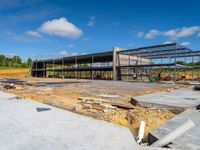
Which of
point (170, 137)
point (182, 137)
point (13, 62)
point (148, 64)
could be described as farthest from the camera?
point (13, 62)

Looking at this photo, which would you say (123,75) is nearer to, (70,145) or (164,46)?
(164,46)

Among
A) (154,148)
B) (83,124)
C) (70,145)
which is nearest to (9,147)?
(70,145)

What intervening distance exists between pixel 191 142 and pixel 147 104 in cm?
413

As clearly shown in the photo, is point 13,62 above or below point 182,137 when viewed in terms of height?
above

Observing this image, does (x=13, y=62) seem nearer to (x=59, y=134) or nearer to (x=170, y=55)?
(x=170, y=55)

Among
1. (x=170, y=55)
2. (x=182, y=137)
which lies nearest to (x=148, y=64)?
(x=170, y=55)

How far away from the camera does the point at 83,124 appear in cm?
469

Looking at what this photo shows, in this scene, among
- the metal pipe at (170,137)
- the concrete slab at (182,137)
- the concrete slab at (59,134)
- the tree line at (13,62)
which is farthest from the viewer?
the tree line at (13,62)

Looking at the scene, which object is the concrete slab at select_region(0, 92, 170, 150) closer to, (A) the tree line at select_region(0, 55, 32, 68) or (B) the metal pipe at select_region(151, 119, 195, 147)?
A: (B) the metal pipe at select_region(151, 119, 195, 147)

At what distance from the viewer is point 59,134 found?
12.7 ft

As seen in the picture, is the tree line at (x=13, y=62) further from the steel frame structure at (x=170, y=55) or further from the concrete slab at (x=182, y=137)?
the concrete slab at (x=182, y=137)

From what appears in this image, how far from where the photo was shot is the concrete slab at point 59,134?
10.8ft

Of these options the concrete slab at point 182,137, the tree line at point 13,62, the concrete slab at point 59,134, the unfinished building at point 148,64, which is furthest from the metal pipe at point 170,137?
the tree line at point 13,62

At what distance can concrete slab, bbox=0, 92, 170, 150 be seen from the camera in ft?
10.8
